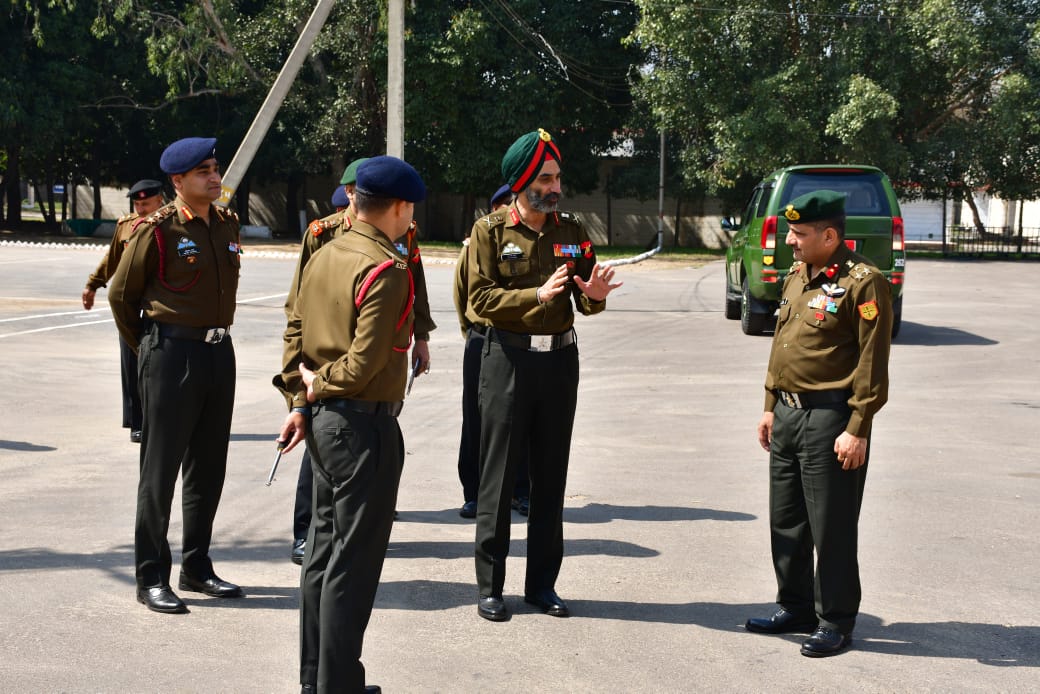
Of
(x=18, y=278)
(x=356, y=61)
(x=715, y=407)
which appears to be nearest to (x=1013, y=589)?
(x=715, y=407)

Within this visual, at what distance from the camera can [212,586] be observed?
5281 millimetres

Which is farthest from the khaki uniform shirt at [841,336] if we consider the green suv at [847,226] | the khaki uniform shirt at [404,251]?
the green suv at [847,226]

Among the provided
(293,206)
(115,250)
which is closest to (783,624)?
(115,250)

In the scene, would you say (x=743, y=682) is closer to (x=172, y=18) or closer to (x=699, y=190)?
(x=172, y=18)

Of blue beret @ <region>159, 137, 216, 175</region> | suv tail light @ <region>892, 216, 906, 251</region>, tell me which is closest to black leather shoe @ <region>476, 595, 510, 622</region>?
blue beret @ <region>159, 137, 216, 175</region>

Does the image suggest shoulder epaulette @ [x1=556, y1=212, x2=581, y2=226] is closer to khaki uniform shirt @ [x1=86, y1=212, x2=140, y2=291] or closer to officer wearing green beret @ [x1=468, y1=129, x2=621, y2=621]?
officer wearing green beret @ [x1=468, y1=129, x2=621, y2=621]

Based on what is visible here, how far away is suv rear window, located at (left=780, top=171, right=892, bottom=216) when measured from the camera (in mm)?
14023

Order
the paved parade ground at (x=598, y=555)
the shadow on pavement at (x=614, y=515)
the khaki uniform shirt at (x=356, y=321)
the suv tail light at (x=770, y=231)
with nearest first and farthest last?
the khaki uniform shirt at (x=356, y=321) → the paved parade ground at (x=598, y=555) → the shadow on pavement at (x=614, y=515) → the suv tail light at (x=770, y=231)

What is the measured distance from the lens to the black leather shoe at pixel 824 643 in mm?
4652

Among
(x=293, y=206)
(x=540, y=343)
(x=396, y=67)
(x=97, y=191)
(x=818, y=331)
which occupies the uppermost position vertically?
(x=396, y=67)

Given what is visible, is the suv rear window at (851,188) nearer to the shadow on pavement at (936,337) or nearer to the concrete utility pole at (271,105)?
the shadow on pavement at (936,337)

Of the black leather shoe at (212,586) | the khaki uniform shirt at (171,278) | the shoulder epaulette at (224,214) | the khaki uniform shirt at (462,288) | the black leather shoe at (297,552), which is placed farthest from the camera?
the khaki uniform shirt at (462,288)

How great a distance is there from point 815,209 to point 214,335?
268 cm

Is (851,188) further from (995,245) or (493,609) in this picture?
(995,245)
